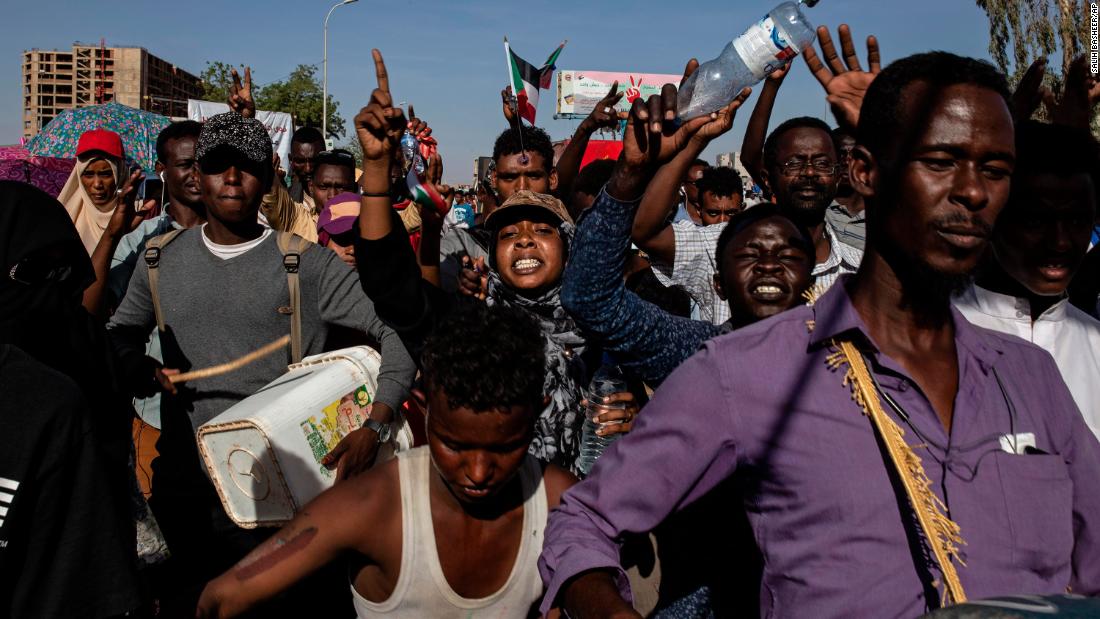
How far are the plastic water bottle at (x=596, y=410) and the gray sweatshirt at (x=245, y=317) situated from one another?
81 cm

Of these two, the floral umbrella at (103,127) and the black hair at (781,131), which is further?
the floral umbrella at (103,127)

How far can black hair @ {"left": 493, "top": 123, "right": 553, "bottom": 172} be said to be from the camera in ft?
17.1

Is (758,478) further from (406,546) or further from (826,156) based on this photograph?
(826,156)

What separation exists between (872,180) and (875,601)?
33.8 inches

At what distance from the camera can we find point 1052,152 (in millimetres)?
2752

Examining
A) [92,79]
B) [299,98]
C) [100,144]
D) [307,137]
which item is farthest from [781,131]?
[92,79]

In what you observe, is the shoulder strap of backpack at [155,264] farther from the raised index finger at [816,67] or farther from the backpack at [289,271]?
the raised index finger at [816,67]

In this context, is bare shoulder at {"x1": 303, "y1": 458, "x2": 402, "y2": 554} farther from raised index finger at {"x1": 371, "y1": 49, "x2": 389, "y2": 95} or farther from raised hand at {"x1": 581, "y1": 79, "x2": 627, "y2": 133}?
raised hand at {"x1": 581, "y1": 79, "x2": 627, "y2": 133}

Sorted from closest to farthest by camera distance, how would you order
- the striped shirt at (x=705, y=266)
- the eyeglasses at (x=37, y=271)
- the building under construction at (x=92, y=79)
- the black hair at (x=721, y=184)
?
the eyeglasses at (x=37, y=271), the striped shirt at (x=705, y=266), the black hair at (x=721, y=184), the building under construction at (x=92, y=79)

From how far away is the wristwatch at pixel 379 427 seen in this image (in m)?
3.33

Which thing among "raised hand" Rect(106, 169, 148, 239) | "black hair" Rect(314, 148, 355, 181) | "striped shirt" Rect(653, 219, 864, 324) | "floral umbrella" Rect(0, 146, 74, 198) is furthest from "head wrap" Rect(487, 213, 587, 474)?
"floral umbrella" Rect(0, 146, 74, 198)

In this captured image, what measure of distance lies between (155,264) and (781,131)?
3.24m

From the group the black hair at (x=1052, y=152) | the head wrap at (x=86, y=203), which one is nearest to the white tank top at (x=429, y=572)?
the black hair at (x=1052, y=152)

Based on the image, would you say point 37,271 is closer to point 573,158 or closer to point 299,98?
point 573,158
